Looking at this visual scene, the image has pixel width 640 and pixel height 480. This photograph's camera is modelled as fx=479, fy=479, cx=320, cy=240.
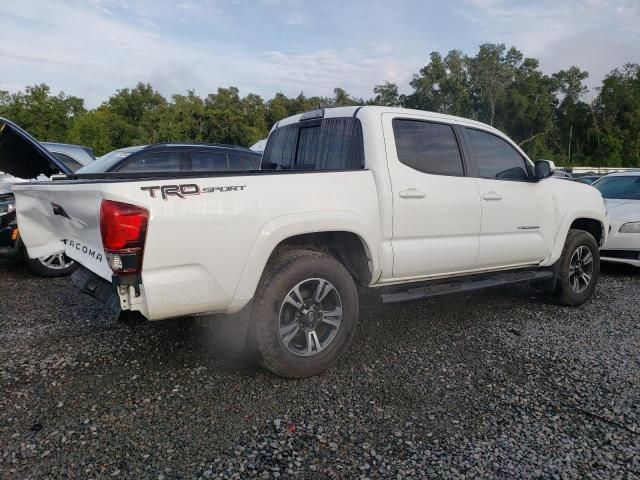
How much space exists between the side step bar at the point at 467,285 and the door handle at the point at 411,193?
75cm

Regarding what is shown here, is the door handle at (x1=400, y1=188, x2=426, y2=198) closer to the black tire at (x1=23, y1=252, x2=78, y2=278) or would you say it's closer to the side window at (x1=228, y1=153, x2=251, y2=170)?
the black tire at (x1=23, y1=252, x2=78, y2=278)

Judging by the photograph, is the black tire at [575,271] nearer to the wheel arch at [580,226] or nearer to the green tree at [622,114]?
the wheel arch at [580,226]

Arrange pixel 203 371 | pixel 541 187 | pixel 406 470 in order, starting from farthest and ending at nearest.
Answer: pixel 541 187 < pixel 203 371 < pixel 406 470

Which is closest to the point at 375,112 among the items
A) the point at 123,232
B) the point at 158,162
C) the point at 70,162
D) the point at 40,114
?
the point at 123,232

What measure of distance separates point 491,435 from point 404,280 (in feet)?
4.57

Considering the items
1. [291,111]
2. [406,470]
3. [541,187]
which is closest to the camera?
[406,470]

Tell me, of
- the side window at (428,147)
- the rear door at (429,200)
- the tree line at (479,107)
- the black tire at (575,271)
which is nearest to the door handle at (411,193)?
the rear door at (429,200)

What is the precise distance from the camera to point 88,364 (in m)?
3.47

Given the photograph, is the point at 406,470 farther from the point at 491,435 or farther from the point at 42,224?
the point at 42,224

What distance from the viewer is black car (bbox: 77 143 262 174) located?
6938mm

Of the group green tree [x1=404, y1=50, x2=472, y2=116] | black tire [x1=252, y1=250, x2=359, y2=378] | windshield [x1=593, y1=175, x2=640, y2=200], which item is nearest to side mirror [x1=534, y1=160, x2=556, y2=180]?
black tire [x1=252, y1=250, x2=359, y2=378]

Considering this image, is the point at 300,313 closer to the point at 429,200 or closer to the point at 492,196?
the point at 429,200

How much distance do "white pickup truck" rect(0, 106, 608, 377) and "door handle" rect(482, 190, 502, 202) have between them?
0.02 metres

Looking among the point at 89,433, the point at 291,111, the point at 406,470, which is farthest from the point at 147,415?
the point at 291,111
